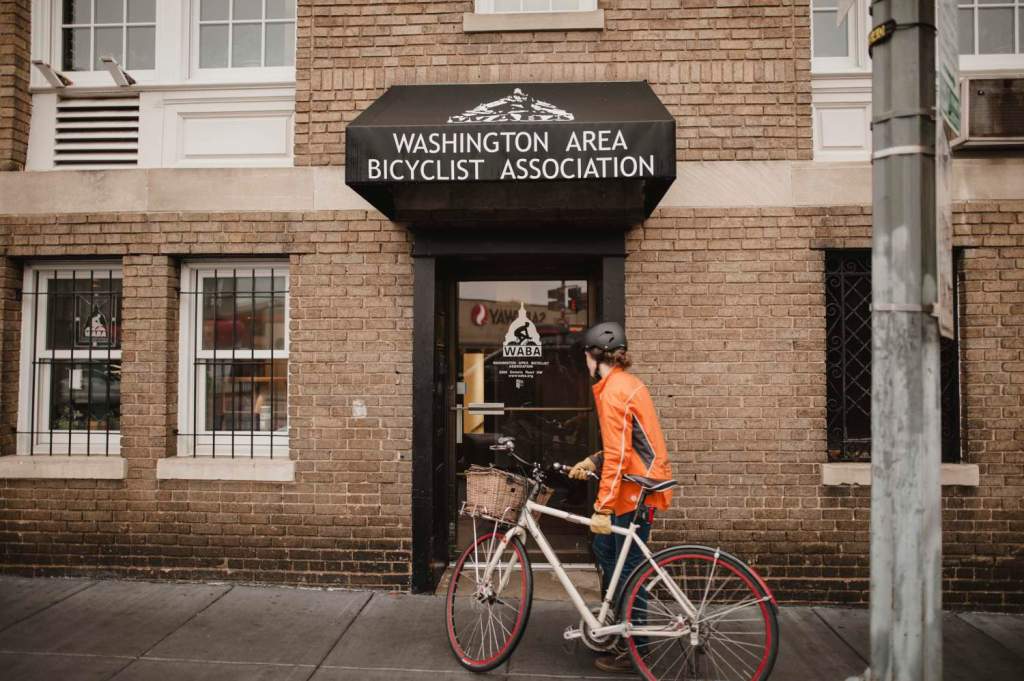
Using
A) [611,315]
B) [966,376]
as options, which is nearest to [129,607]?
[611,315]

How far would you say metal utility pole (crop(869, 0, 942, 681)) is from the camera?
108 inches

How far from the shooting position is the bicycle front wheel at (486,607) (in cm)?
382

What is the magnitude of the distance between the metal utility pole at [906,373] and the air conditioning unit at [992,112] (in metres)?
2.80

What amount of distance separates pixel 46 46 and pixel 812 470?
7121 mm

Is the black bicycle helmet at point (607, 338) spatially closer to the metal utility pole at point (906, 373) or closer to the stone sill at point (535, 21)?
the metal utility pole at point (906, 373)

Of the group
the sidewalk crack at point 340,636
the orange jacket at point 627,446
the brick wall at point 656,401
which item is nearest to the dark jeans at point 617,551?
the orange jacket at point 627,446

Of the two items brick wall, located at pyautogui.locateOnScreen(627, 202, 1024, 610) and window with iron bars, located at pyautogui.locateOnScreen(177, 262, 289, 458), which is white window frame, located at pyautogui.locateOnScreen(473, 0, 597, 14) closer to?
brick wall, located at pyautogui.locateOnScreen(627, 202, 1024, 610)

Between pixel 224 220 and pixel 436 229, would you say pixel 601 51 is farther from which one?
pixel 224 220

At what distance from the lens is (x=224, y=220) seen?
17.7 ft

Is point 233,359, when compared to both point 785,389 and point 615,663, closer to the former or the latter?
point 615,663

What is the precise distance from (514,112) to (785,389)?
283cm

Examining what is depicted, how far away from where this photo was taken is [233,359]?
5.59 metres

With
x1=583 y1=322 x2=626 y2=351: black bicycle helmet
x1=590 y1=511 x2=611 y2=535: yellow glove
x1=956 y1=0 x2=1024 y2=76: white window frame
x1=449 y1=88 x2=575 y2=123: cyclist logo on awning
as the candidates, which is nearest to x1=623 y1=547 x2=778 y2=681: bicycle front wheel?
x1=590 y1=511 x2=611 y2=535: yellow glove

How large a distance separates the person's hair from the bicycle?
0.65 meters
